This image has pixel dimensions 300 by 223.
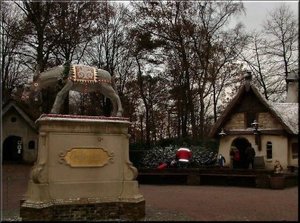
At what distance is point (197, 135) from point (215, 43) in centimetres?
710

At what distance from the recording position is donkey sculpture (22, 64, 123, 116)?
42.1ft

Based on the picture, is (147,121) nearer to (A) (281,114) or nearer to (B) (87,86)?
(A) (281,114)

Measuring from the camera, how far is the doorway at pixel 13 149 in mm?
35625

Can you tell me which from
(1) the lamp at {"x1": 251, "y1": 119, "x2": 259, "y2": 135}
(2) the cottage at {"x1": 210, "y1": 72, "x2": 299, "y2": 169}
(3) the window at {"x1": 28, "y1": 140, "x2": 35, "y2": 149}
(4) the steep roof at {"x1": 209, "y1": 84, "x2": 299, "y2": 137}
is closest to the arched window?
(2) the cottage at {"x1": 210, "y1": 72, "x2": 299, "y2": 169}

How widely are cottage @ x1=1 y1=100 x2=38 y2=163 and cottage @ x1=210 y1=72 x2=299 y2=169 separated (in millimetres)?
14319

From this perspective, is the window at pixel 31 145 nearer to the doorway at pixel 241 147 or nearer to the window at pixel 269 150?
the doorway at pixel 241 147

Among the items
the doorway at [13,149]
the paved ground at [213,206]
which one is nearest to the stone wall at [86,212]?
the paved ground at [213,206]

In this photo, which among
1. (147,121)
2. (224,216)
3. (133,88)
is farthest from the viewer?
(147,121)

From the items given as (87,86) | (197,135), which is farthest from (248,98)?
(87,86)

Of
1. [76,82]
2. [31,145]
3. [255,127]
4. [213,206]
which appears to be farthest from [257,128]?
[31,145]

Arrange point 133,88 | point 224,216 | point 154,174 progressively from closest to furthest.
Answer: point 224,216, point 154,174, point 133,88

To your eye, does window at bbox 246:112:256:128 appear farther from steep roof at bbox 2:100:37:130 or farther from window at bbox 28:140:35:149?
window at bbox 28:140:35:149

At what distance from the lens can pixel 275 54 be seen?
3700 centimetres

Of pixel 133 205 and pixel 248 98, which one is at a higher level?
pixel 248 98
